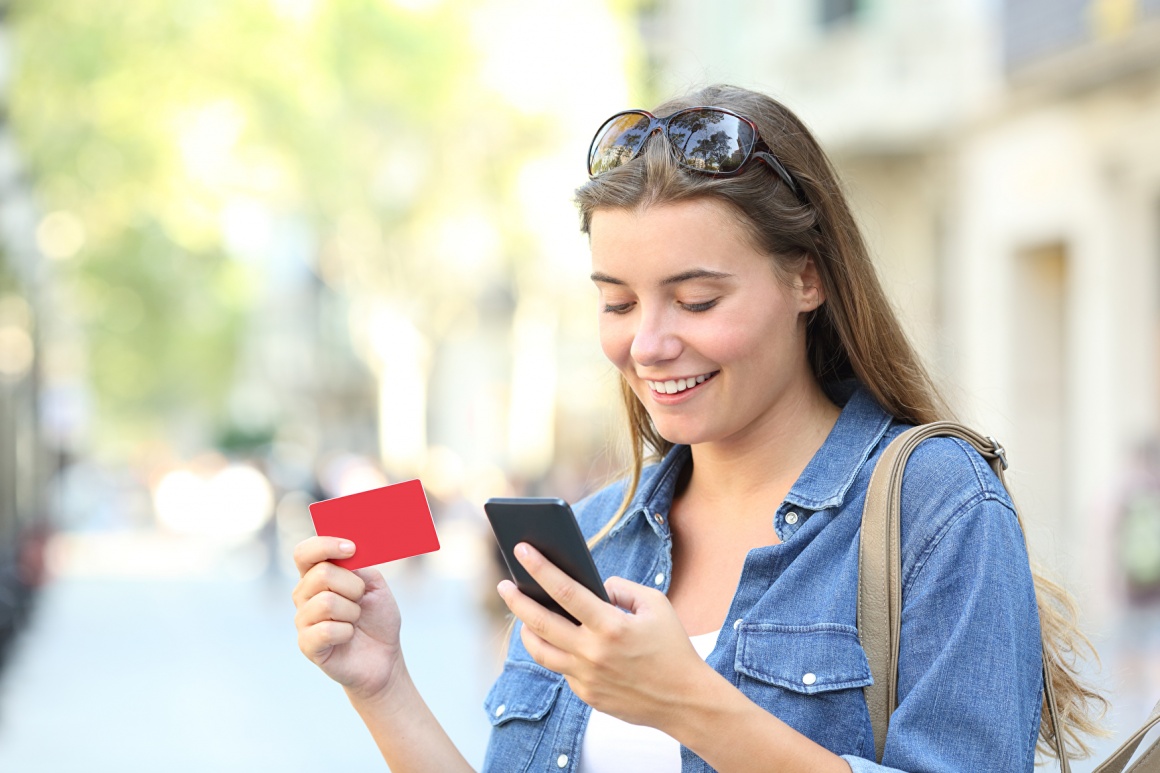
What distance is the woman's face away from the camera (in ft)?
6.81

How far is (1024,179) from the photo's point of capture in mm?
15414

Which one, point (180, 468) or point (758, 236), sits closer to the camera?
point (758, 236)

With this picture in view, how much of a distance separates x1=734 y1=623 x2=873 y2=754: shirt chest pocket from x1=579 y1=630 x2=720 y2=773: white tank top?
0.10 m

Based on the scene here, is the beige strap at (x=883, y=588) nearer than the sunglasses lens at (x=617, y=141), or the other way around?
the beige strap at (x=883, y=588)

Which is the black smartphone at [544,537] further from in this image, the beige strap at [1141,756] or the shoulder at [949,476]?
the beige strap at [1141,756]

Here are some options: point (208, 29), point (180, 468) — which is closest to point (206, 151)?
point (208, 29)

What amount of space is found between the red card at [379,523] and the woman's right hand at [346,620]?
0.07 feet

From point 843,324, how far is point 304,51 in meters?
22.0

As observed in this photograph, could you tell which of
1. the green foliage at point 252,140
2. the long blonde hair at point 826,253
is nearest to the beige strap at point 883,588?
the long blonde hair at point 826,253

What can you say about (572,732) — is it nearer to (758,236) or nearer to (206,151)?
(758,236)

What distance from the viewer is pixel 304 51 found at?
2317cm

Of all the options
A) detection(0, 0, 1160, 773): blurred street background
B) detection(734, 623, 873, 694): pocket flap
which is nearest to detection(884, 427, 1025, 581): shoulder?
detection(734, 623, 873, 694): pocket flap

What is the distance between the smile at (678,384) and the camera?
2.13 meters

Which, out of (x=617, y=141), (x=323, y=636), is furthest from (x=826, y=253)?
(x=323, y=636)
